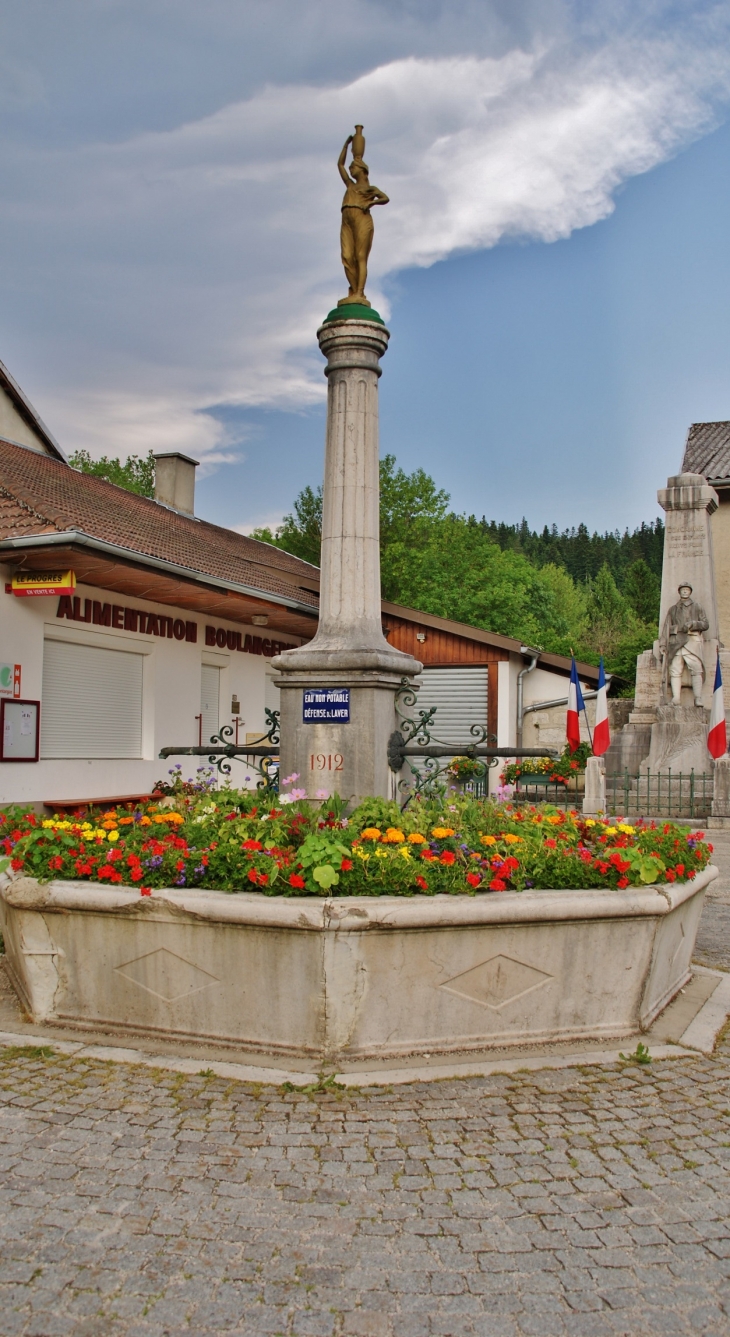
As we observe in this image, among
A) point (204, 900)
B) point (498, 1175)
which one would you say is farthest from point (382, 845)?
point (498, 1175)

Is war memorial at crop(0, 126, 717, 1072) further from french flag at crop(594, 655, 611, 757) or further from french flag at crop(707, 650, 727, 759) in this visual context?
french flag at crop(707, 650, 727, 759)

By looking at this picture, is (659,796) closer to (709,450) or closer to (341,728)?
(341,728)

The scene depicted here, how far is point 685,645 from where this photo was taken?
19484mm

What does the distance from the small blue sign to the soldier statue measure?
1461 centimetres

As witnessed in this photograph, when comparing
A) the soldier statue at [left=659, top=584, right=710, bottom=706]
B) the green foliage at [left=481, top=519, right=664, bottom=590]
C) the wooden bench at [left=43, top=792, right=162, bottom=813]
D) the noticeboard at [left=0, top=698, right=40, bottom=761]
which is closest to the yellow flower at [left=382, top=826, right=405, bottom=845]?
the wooden bench at [left=43, top=792, right=162, bottom=813]

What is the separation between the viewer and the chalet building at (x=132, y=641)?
11508 mm

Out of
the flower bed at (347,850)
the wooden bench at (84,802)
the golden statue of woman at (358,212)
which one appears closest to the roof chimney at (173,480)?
the wooden bench at (84,802)

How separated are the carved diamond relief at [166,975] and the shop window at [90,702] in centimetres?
795

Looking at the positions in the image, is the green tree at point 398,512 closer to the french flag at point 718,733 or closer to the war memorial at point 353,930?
the french flag at point 718,733

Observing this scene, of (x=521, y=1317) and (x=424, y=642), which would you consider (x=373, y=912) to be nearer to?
(x=521, y=1317)

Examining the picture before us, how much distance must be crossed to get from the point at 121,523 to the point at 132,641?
2.08 m

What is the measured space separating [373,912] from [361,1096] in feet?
2.51

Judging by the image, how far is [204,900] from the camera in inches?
179

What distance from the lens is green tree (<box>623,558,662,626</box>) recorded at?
65312 mm
